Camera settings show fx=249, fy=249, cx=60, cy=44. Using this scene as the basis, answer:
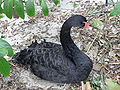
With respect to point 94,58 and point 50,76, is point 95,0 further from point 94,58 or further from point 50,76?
point 50,76

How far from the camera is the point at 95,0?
274 centimetres

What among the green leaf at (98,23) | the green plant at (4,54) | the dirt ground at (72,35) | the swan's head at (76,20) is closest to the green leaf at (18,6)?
the green plant at (4,54)

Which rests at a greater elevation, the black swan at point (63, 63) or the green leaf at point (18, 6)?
the green leaf at point (18, 6)

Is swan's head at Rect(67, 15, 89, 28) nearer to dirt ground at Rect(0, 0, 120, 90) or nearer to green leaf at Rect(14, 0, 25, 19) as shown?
dirt ground at Rect(0, 0, 120, 90)

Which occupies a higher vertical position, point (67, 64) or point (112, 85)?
point (112, 85)

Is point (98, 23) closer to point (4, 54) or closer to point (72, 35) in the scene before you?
point (72, 35)

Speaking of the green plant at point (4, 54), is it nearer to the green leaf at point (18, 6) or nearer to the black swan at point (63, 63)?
the green leaf at point (18, 6)

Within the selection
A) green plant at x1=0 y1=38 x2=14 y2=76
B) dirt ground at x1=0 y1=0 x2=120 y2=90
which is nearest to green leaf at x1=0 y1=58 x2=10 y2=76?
green plant at x1=0 y1=38 x2=14 y2=76

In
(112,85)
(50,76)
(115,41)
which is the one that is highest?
(112,85)

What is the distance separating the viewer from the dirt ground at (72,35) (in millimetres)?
1805

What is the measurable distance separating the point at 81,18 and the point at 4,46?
108cm

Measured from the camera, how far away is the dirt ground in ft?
5.92

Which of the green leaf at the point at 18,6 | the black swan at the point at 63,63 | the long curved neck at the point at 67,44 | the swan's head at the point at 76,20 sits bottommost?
the black swan at the point at 63,63

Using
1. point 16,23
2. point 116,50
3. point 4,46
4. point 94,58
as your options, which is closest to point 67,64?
point 94,58
